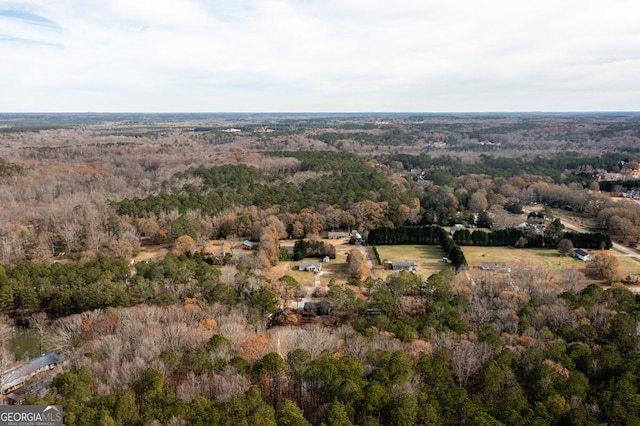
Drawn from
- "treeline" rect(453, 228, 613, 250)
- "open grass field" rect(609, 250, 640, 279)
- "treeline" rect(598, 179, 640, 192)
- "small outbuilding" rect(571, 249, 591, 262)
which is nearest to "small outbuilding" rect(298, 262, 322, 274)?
"treeline" rect(453, 228, 613, 250)

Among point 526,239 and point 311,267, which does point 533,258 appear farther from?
point 311,267

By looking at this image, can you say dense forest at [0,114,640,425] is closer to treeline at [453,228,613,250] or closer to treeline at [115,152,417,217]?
treeline at [453,228,613,250]

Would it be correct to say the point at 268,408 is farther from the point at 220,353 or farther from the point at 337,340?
the point at 337,340

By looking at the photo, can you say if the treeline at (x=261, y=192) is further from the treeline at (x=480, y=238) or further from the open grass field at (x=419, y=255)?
the open grass field at (x=419, y=255)

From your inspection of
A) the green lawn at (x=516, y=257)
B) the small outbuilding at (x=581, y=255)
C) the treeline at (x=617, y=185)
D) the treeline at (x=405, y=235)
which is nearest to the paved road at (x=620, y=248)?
the small outbuilding at (x=581, y=255)

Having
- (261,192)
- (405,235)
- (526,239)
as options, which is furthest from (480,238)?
(261,192)

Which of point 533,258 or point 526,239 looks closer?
point 533,258
